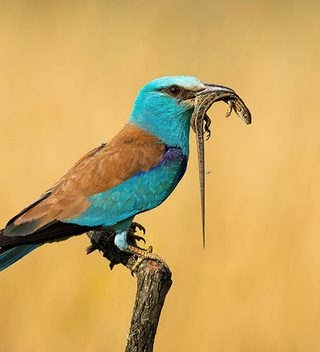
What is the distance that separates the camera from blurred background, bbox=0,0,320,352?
542 centimetres

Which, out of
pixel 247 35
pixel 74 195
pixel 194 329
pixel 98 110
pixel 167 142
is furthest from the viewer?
pixel 247 35

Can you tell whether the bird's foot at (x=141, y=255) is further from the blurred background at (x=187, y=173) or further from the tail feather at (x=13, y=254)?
the blurred background at (x=187, y=173)

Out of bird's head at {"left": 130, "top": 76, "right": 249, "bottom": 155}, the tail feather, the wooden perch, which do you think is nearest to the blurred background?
bird's head at {"left": 130, "top": 76, "right": 249, "bottom": 155}

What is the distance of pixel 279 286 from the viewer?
17.9 ft

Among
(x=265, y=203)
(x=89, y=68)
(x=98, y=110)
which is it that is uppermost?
(x=89, y=68)

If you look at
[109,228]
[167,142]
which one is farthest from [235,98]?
[109,228]

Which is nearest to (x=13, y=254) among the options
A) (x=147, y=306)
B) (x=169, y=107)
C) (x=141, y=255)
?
(x=141, y=255)

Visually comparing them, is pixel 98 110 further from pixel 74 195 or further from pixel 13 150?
pixel 74 195

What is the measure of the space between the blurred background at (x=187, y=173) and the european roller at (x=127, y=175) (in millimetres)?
1227

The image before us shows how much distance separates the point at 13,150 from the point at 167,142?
1.80 m

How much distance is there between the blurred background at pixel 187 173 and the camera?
17.8ft

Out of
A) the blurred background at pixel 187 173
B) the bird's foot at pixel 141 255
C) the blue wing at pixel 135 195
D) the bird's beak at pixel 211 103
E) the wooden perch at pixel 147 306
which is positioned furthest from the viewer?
the blurred background at pixel 187 173

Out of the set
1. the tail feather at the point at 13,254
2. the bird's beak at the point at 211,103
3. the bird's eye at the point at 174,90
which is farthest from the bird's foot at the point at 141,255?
the bird's eye at the point at 174,90

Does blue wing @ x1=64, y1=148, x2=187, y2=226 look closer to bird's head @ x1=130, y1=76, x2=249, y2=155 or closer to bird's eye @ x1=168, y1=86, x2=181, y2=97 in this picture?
bird's head @ x1=130, y1=76, x2=249, y2=155
